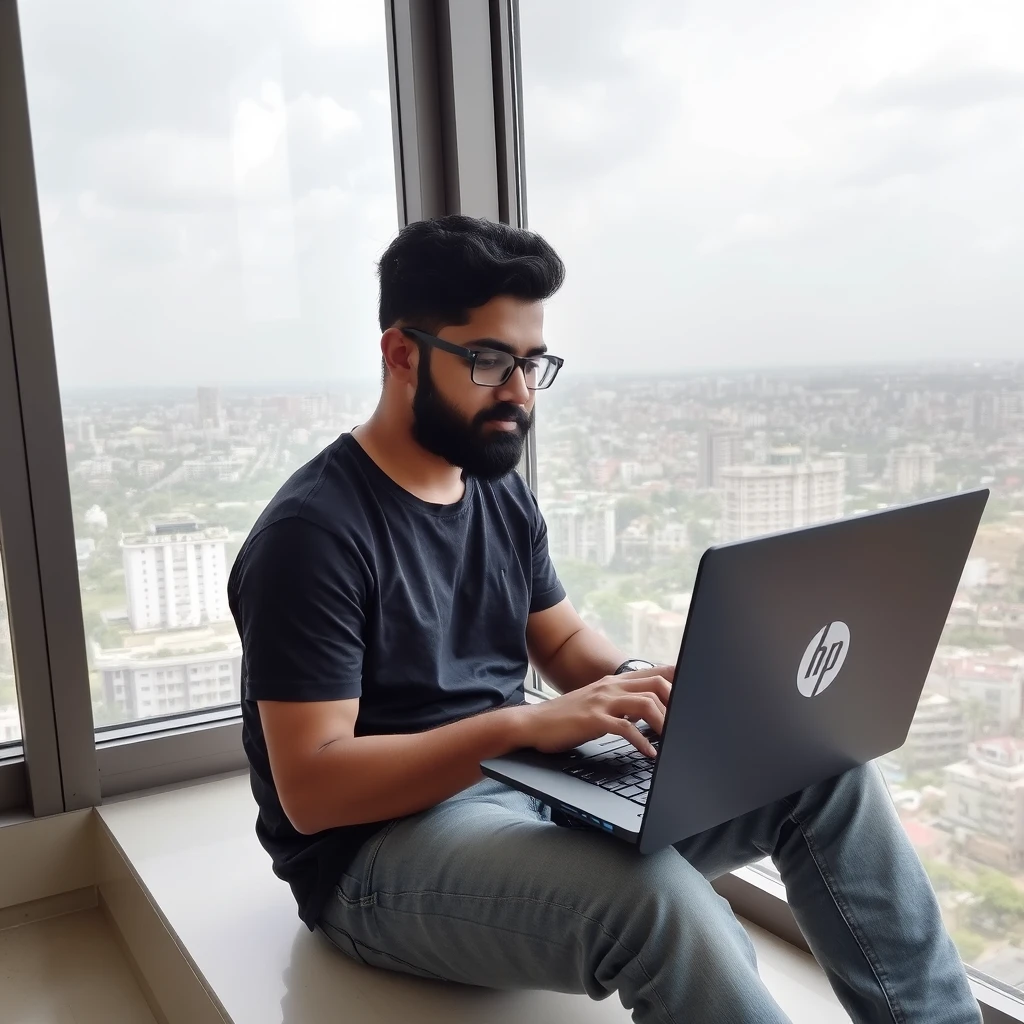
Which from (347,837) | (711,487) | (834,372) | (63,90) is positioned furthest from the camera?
(63,90)

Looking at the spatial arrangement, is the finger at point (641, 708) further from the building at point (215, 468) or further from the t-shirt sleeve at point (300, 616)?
the building at point (215, 468)

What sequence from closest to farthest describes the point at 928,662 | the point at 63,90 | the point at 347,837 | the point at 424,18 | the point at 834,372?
the point at 928,662
the point at 347,837
the point at 834,372
the point at 63,90
the point at 424,18

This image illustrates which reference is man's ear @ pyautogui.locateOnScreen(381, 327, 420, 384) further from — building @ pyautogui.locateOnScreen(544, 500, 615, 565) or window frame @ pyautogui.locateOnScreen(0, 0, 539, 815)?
window frame @ pyautogui.locateOnScreen(0, 0, 539, 815)

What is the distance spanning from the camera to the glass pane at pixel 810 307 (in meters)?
1.23

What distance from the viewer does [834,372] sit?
4.63 feet

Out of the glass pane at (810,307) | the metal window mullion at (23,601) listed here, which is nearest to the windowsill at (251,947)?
the metal window mullion at (23,601)

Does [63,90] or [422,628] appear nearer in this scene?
[422,628]

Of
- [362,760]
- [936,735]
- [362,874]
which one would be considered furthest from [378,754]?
[936,735]

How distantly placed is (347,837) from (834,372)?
891 mm

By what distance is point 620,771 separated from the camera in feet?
3.60

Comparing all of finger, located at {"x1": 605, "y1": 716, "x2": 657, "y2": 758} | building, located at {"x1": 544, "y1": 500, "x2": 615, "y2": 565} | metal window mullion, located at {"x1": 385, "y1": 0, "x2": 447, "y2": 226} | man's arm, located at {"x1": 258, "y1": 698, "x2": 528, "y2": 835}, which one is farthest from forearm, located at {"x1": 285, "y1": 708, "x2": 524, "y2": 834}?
metal window mullion, located at {"x1": 385, "y1": 0, "x2": 447, "y2": 226}

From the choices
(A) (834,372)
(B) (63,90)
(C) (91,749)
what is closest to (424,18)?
(B) (63,90)

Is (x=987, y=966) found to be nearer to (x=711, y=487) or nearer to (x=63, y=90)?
(x=711, y=487)

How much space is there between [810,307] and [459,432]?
1.73ft
